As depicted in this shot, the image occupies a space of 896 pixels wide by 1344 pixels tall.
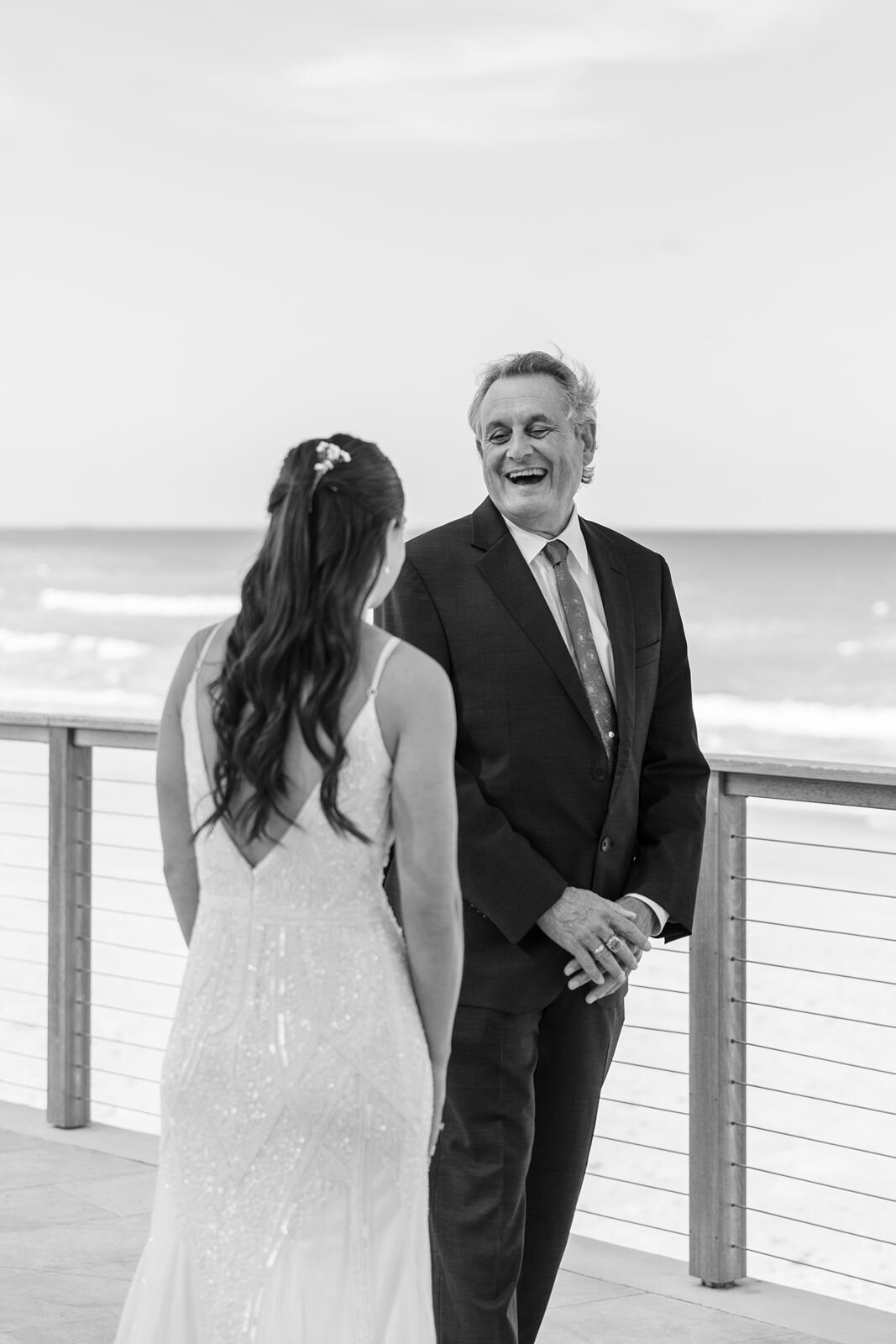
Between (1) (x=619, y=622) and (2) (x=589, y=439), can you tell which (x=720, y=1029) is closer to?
(1) (x=619, y=622)

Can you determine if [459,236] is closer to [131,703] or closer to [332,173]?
[332,173]

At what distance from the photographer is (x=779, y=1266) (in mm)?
5156

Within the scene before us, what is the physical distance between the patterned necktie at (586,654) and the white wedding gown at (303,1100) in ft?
2.24

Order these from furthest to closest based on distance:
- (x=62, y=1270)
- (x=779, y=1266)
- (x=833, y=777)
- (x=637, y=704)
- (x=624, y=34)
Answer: (x=624, y=34), (x=779, y=1266), (x=62, y=1270), (x=833, y=777), (x=637, y=704)

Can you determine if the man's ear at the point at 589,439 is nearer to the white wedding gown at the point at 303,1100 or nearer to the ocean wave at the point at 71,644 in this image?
the white wedding gown at the point at 303,1100

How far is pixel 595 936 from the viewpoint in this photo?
251 cm

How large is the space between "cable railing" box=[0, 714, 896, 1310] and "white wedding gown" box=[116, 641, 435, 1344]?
0.95 m

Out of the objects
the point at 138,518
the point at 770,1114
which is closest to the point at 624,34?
the point at 138,518

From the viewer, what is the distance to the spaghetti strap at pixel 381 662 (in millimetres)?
1929

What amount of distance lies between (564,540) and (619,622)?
0.16 m

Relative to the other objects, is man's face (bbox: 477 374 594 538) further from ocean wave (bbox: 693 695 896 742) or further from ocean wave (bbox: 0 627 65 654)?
ocean wave (bbox: 0 627 65 654)

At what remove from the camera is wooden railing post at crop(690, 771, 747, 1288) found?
3.24m

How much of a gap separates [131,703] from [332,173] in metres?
8.72

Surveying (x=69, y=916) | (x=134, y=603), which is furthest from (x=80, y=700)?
(x=69, y=916)
